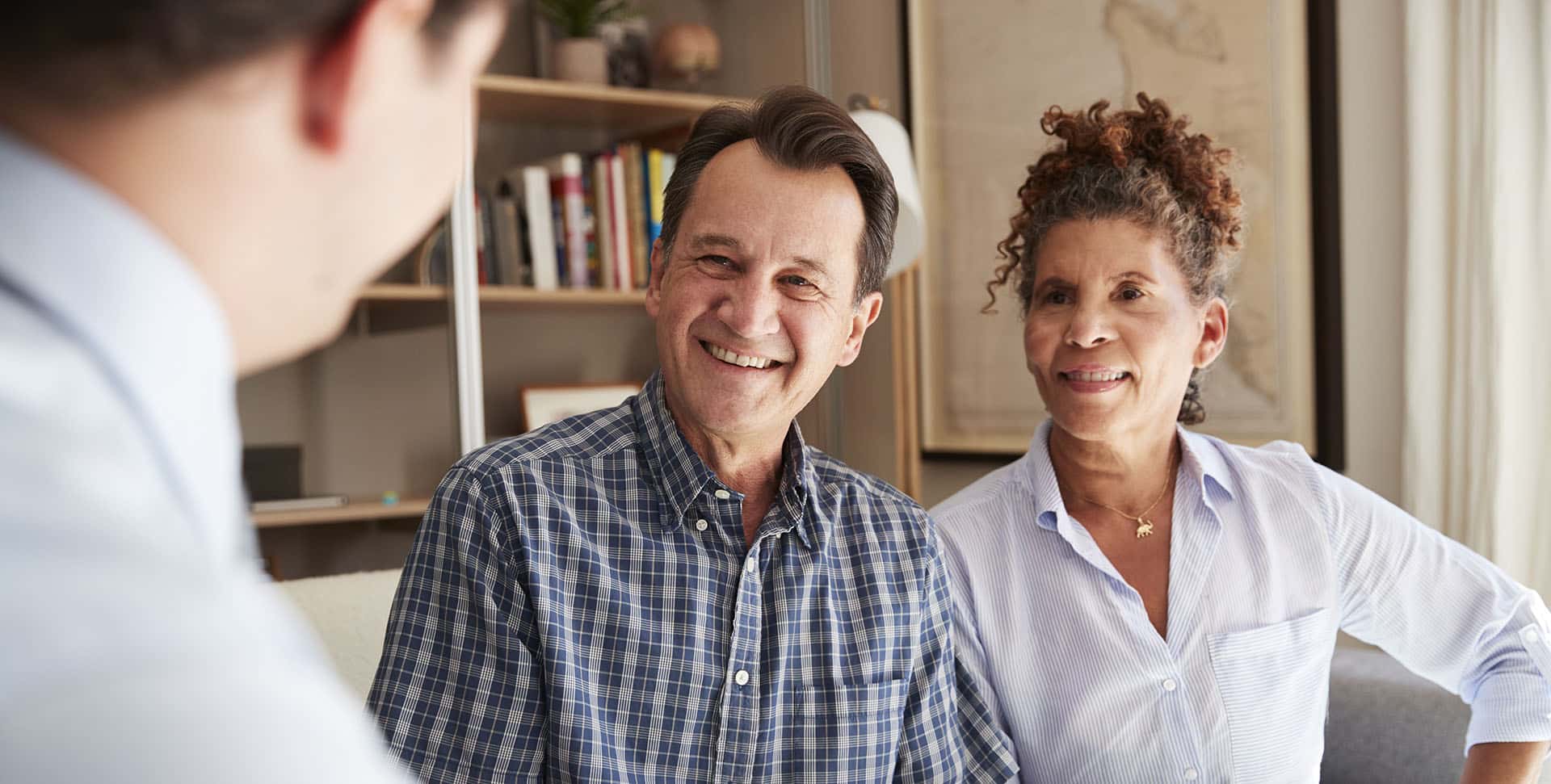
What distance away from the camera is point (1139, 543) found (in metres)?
1.58

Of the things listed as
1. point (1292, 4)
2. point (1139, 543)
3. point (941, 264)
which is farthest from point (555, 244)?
point (1139, 543)

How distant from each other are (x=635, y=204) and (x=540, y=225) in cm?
25

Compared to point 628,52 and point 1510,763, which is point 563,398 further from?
point 1510,763

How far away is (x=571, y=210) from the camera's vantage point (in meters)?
3.12

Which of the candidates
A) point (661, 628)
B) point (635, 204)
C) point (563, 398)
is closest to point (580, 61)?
point (635, 204)

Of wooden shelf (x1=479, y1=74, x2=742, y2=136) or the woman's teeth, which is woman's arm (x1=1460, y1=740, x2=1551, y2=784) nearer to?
the woman's teeth

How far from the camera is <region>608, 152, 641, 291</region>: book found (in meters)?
3.16

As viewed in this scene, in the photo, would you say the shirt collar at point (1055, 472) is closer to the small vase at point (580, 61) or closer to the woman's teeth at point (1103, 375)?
the woman's teeth at point (1103, 375)

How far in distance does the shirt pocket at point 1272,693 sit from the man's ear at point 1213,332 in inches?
13.7

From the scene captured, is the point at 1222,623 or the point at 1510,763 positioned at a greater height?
the point at 1222,623

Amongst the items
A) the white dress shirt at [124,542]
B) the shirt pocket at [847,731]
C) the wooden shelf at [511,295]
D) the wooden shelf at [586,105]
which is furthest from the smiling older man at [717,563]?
the wooden shelf at [586,105]

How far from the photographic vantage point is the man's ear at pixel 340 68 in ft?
1.23

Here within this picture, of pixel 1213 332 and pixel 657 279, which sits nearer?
pixel 657 279

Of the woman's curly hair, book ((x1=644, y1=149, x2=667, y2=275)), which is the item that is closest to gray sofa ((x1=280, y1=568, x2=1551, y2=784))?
the woman's curly hair
